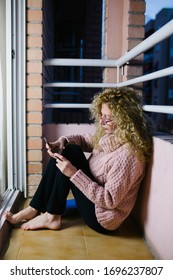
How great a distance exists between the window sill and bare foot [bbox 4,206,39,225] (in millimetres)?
27

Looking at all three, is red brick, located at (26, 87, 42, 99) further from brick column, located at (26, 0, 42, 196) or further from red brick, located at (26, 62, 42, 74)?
red brick, located at (26, 62, 42, 74)

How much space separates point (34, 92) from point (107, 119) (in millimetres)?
768

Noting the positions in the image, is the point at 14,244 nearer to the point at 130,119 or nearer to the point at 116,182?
the point at 116,182

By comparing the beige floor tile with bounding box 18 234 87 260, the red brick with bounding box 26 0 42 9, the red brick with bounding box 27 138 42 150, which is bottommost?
the beige floor tile with bounding box 18 234 87 260

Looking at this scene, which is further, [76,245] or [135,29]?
[135,29]

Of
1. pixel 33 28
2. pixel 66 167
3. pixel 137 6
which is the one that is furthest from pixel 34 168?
pixel 137 6

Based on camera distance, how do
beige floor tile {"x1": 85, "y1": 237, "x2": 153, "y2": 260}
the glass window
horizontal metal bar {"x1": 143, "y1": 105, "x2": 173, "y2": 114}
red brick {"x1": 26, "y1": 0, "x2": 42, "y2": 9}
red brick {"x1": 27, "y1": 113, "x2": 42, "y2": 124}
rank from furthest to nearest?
1. red brick {"x1": 27, "y1": 113, "x2": 42, "y2": 124}
2. red brick {"x1": 26, "y1": 0, "x2": 42, "y2": 9}
3. the glass window
4. beige floor tile {"x1": 85, "y1": 237, "x2": 153, "y2": 260}
5. horizontal metal bar {"x1": 143, "y1": 105, "x2": 173, "y2": 114}

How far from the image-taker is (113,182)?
1539 millimetres

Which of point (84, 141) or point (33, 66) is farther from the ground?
point (33, 66)

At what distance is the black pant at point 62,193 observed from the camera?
1701mm

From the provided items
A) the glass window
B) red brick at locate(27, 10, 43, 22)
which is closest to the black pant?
the glass window

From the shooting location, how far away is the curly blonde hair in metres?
1.57

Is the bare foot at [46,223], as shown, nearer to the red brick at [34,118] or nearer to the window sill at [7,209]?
the window sill at [7,209]
